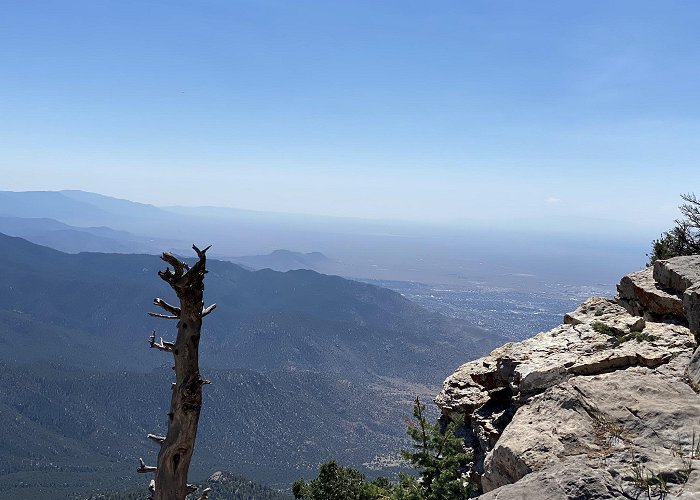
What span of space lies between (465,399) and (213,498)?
151975mm

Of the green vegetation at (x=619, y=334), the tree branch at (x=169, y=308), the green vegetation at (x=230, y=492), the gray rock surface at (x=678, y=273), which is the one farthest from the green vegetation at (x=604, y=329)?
the green vegetation at (x=230, y=492)

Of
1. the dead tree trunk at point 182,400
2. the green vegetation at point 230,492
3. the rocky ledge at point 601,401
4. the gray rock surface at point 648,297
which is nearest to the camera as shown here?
the rocky ledge at point 601,401

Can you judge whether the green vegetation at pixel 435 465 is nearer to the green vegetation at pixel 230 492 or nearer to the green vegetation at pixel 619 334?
the green vegetation at pixel 619 334

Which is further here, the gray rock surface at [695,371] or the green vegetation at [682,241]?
the green vegetation at [682,241]

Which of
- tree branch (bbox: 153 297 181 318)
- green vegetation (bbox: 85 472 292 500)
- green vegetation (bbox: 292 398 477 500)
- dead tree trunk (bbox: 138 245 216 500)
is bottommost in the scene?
green vegetation (bbox: 85 472 292 500)

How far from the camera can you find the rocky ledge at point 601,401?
1011cm

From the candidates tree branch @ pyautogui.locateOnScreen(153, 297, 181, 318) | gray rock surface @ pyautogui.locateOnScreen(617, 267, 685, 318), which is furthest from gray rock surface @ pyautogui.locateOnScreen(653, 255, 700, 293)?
tree branch @ pyautogui.locateOnScreen(153, 297, 181, 318)

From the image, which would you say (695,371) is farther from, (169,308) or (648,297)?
(169,308)

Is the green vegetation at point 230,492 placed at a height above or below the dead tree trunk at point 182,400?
below

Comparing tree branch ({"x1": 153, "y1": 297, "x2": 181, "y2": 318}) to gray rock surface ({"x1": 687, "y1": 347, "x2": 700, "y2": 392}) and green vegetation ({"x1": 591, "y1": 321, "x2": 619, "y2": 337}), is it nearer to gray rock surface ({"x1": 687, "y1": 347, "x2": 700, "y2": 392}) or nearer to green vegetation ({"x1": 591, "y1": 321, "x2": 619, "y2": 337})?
gray rock surface ({"x1": 687, "y1": 347, "x2": 700, "y2": 392})

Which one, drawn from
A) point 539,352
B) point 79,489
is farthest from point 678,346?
point 79,489

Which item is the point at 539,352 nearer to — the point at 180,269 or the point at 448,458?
the point at 448,458

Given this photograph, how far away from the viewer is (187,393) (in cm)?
1277

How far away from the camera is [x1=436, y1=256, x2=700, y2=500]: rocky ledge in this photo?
1011 cm
